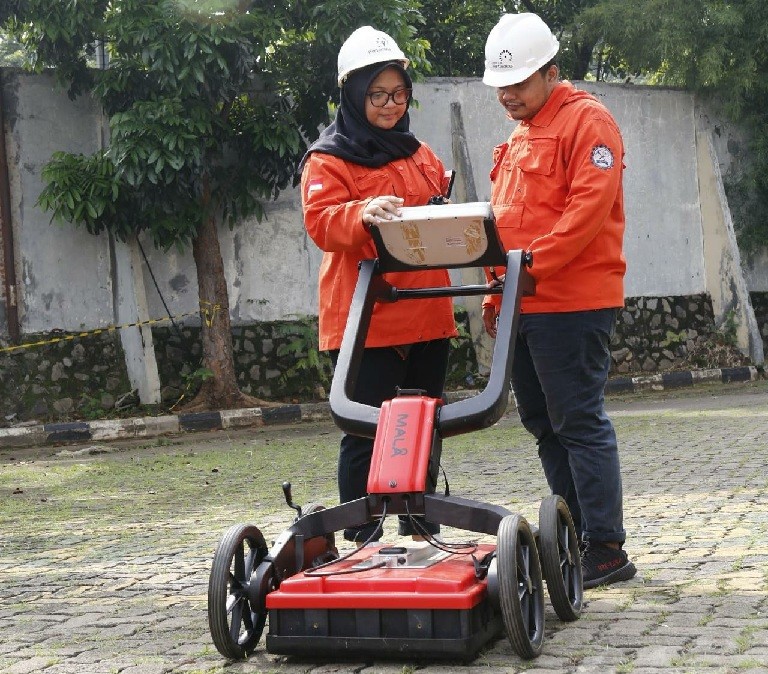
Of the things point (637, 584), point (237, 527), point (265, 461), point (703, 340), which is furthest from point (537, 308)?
point (703, 340)

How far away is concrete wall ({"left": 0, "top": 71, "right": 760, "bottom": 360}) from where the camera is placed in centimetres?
1306

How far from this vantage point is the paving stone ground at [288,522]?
3646mm

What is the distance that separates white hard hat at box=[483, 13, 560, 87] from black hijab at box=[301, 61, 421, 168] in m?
0.29

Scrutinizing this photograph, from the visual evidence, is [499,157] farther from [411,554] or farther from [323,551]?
[411,554]

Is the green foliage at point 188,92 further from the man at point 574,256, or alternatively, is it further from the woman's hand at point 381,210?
the woman's hand at point 381,210

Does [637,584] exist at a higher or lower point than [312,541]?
lower

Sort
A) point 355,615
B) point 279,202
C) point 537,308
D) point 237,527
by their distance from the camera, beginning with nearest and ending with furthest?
point 355,615 → point 237,527 → point 537,308 → point 279,202

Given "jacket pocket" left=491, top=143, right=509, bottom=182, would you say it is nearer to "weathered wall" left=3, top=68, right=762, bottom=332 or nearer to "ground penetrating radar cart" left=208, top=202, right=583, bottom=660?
"ground penetrating radar cart" left=208, top=202, right=583, bottom=660

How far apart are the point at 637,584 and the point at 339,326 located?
1.28 meters

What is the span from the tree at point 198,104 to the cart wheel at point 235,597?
333 inches

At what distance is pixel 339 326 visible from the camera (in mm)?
4562

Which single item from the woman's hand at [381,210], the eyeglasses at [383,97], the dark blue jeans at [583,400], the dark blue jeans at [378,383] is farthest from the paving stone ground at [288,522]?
the eyeglasses at [383,97]

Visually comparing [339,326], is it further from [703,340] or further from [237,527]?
[703,340]

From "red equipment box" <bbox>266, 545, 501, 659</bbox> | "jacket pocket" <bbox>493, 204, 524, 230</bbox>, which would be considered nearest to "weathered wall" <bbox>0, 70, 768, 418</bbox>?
→ "jacket pocket" <bbox>493, 204, 524, 230</bbox>
